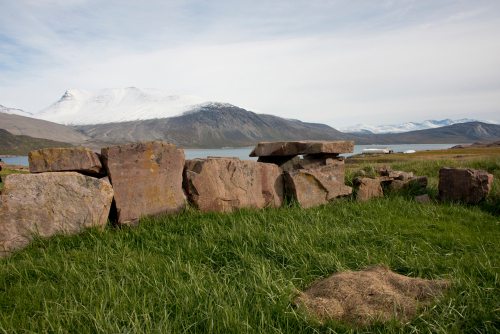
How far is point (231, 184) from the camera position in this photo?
621cm

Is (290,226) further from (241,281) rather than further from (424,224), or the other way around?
(424,224)

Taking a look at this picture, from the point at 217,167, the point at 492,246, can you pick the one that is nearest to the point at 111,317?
the point at 217,167

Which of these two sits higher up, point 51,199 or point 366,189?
point 51,199

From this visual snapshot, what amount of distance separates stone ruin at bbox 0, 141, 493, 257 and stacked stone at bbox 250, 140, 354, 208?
1.0 inches

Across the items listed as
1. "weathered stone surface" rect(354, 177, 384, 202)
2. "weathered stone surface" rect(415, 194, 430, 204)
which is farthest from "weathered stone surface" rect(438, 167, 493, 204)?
"weathered stone surface" rect(354, 177, 384, 202)

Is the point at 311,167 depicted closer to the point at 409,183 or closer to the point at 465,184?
the point at 409,183

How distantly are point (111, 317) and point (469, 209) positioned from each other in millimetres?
7119

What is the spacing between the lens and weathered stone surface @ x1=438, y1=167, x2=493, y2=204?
6.54 meters

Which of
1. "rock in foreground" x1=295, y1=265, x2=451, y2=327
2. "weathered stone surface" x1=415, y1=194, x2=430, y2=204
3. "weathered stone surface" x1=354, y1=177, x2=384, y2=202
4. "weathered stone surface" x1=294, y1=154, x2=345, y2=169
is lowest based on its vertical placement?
"rock in foreground" x1=295, y1=265, x2=451, y2=327

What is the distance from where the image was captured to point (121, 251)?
155 inches

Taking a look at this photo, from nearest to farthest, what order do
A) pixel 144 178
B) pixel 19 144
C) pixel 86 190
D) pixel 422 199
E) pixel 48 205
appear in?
pixel 48 205 < pixel 86 190 < pixel 144 178 < pixel 422 199 < pixel 19 144

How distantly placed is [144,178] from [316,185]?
3888mm

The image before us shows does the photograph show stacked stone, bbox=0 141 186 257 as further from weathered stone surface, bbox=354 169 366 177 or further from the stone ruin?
weathered stone surface, bbox=354 169 366 177

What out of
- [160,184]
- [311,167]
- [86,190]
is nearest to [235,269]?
[160,184]
